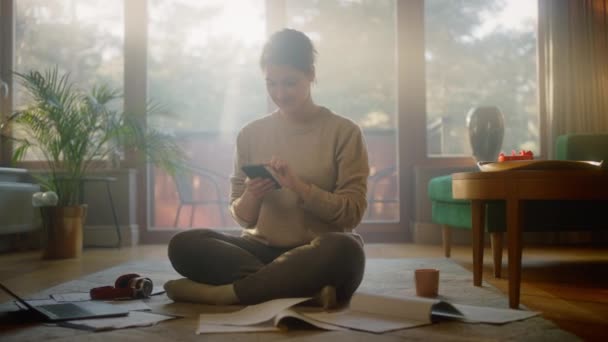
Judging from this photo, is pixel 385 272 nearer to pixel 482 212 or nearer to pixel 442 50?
pixel 482 212

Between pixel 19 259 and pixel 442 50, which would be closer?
pixel 19 259

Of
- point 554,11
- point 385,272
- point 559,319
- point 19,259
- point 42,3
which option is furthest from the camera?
point 42,3

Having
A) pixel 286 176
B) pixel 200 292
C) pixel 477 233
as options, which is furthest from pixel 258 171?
pixel 477 233

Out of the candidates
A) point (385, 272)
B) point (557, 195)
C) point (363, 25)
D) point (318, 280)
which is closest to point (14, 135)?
point (363, 25)

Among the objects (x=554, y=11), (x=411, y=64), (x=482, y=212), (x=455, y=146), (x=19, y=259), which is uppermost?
(x=554, y=11)

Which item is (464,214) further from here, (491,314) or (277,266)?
(277,266)

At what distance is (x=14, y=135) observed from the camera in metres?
4.56

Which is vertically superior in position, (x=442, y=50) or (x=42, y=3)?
(x=42, y=3)

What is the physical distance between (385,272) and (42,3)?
135 inches

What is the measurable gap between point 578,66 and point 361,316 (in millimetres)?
3461

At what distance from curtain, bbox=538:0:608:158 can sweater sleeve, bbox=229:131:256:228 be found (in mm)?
2991

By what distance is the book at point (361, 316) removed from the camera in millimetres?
1554

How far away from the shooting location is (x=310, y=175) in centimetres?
205

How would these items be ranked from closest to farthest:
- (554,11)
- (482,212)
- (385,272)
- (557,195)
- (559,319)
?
(559,319) → (557,195) → (482,212) → (385,272) → (554,11)
